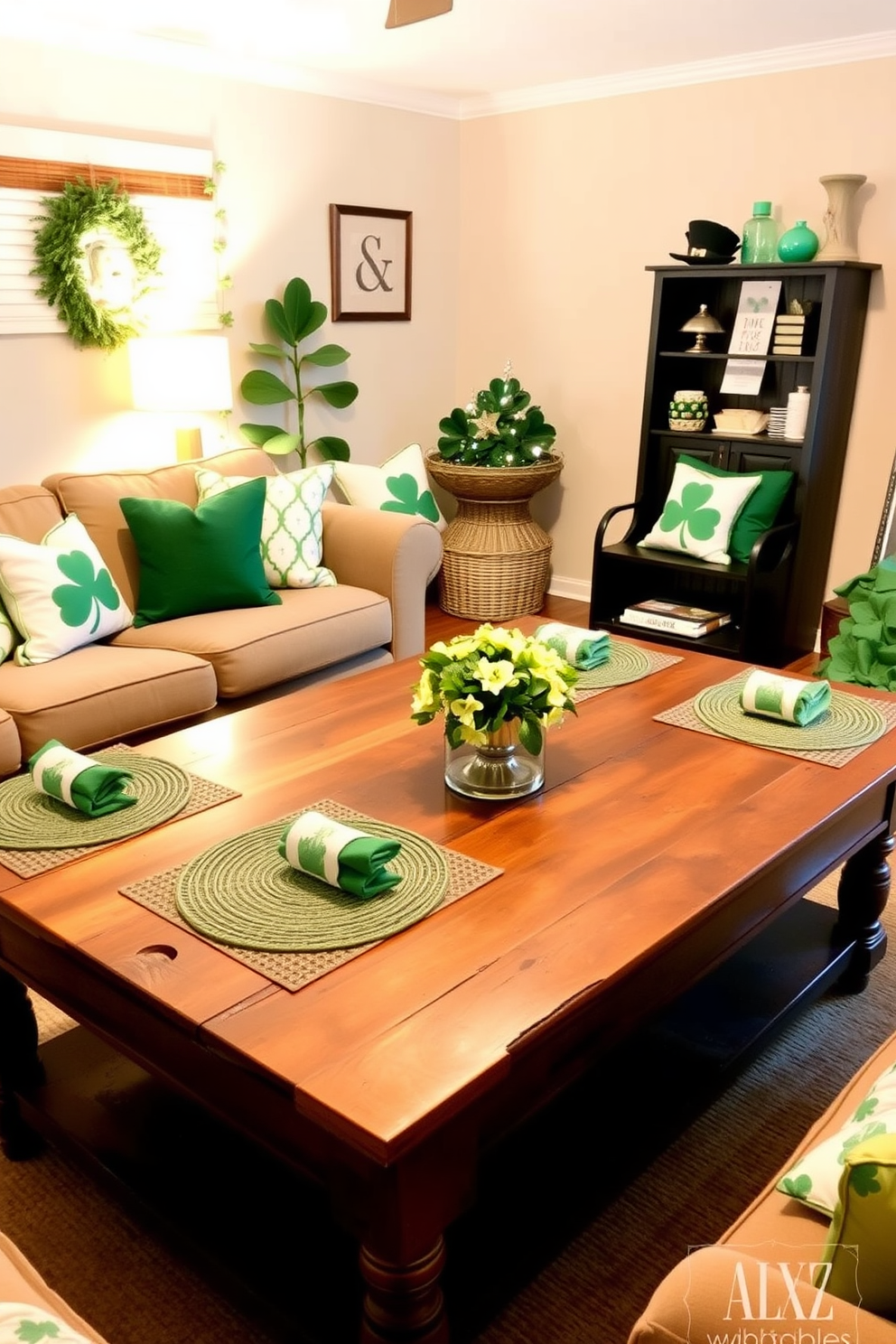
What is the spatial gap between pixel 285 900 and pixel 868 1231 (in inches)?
34.3

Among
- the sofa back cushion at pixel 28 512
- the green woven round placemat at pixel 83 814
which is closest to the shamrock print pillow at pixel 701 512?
the sofa back cushion at pixel 28 512

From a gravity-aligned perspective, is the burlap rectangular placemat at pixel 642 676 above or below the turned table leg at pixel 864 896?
above

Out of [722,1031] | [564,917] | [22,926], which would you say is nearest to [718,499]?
[722,1031]

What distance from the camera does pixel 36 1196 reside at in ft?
5.83

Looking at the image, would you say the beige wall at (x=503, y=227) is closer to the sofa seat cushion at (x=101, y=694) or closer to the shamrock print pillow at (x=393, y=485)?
the shamrock print pillow at (x=393, y=485)

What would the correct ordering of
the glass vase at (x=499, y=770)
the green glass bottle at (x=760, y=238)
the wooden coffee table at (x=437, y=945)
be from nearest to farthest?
the wooden coffee table at (x=437, y=945) → the glass vase at (x=499, y=770) → the green glass bottle at (x=760, y=238)

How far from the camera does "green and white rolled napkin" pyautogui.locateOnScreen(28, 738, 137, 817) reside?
1.76 meters

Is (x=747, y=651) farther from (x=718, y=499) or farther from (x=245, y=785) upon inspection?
(x=245, y=785)

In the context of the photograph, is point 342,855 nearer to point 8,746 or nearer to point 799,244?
point 8,746

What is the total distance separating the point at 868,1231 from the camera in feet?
2.82

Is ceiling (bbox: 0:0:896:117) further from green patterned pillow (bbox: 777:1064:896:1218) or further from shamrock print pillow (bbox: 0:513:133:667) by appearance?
green patterned pillow (bbox: 777:1064:896:1218)

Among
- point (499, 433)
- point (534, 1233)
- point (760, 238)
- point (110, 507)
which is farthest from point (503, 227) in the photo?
point (534, 1233)

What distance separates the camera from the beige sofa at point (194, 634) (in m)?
2.77

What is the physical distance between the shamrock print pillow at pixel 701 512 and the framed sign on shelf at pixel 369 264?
1588 mm
